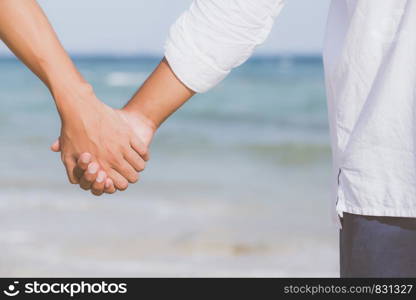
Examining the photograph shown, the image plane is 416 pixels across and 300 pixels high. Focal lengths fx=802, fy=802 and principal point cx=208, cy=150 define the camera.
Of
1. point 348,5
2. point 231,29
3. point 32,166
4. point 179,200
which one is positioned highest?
point 32,166

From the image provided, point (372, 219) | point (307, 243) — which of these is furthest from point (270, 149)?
point (372, 219)

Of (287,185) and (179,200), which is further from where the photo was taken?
(287,185)

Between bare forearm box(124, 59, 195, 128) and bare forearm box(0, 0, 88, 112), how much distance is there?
156 mm

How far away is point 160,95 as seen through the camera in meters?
1.68

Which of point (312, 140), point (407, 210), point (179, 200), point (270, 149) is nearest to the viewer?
point (407, 210)

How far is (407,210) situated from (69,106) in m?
0.86

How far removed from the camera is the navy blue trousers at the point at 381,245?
1.26 meters

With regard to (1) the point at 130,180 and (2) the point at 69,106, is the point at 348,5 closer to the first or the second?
(2) the point at 69,106

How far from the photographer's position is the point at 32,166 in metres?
7.11

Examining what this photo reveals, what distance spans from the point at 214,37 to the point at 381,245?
1.70 ft
